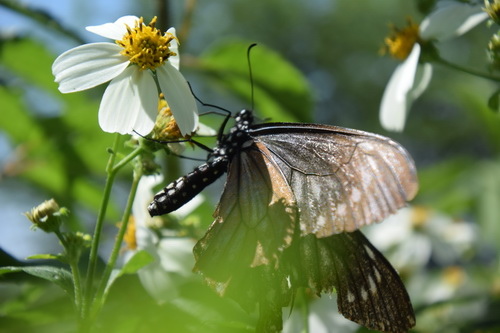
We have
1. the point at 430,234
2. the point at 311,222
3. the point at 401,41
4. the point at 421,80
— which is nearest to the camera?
the point at 311,222

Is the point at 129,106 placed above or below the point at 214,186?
below

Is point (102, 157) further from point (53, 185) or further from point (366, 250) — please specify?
point (366, 250)

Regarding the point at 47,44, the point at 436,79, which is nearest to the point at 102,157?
the point at 47,44

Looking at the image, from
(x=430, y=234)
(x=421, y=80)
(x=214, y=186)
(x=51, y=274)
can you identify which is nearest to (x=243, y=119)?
(x=421, y=80)

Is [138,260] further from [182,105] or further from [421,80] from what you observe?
[421,80]

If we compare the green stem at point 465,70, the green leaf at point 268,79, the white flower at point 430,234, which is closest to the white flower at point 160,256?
the green leaf at point 268,79

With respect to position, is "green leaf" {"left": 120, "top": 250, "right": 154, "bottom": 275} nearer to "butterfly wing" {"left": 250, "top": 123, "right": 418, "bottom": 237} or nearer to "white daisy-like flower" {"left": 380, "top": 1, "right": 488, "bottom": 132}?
"butterfly wing" {"left": 250, "top": 123, "right": 418, "bottom": 237}
